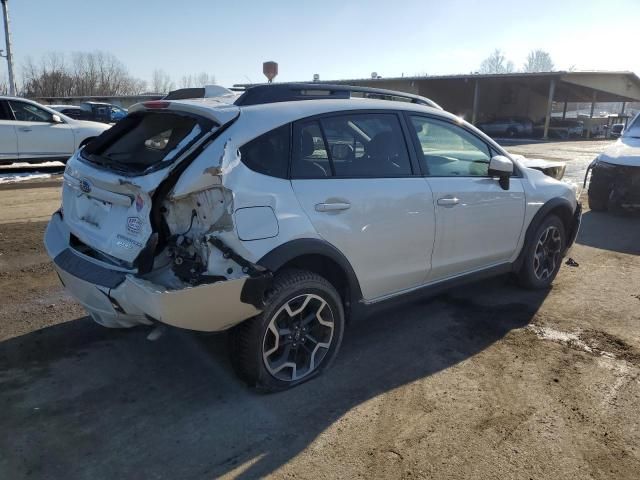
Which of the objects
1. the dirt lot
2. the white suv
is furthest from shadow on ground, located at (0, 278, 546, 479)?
the white suv

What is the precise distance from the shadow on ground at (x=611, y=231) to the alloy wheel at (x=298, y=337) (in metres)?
5.03

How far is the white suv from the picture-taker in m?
2.90

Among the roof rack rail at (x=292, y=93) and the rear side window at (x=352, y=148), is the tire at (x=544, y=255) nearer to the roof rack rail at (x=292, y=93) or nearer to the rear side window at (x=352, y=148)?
the rear side window at (x=352, y=148)

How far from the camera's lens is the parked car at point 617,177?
8.45m

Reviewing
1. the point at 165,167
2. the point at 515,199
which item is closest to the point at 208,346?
the point at 165,167

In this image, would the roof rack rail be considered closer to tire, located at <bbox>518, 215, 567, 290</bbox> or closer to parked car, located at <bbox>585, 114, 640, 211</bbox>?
tire, located at <bbox>518, 215, 567, 290</bbox>

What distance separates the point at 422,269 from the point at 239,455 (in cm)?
191

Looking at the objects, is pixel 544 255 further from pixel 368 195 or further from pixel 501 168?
pixel 368 195

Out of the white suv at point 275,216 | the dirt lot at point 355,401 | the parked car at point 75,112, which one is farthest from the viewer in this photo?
the parked car at point 75,112

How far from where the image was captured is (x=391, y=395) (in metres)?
3.29

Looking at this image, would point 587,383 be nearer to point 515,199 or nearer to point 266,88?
point 515,199

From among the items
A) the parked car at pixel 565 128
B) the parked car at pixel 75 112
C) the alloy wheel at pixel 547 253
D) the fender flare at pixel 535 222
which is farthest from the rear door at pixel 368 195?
the parked car at pixel 565 128

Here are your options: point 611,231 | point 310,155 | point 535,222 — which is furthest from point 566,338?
point 611,231

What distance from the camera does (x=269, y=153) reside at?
3.15 m
